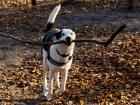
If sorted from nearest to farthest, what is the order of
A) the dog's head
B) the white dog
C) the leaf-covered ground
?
the dog's head → the white dog → the leaf-covered ground

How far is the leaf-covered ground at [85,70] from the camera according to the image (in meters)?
8.58

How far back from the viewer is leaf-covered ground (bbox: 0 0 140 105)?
338 inches

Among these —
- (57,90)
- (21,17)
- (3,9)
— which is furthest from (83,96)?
(3,9)

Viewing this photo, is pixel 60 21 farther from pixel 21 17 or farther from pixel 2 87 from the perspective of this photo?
pixel 2 87

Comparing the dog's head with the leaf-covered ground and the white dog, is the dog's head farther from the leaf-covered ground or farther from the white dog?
the leaf-covered ground

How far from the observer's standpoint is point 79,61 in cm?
1152

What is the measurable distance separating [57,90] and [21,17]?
10.8m

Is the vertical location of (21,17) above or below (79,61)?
below

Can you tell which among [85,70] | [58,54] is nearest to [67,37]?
[58,54]

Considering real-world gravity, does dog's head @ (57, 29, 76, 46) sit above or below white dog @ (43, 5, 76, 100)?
above

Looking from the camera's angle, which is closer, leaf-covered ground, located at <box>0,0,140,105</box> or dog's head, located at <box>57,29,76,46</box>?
dog's head, located at <box>57,29,76,46</box>

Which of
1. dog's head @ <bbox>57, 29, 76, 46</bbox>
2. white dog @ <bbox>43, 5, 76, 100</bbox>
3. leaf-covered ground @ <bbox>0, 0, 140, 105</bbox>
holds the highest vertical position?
dog's head @ <bbox>57, 29, 76, 46</bbox>

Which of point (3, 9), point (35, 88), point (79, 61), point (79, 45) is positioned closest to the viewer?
point (35, 88)

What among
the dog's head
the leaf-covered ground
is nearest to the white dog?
the dog's head
